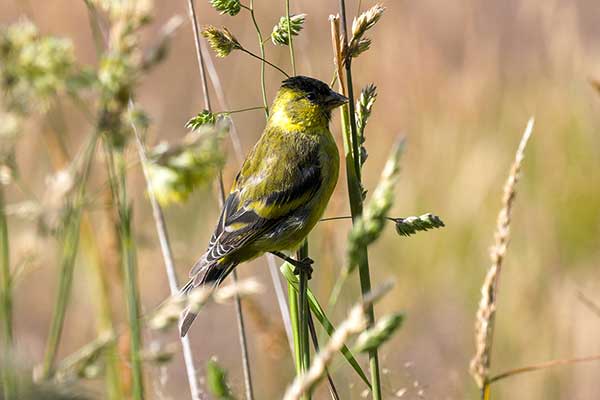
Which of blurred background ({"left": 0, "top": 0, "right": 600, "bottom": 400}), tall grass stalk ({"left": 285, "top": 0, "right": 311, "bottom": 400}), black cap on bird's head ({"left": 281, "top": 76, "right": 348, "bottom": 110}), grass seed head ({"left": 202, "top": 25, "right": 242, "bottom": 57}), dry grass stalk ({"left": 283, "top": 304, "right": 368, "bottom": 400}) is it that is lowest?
blurred background ({"left": 0, "top": 0, "right": 600, "bottom": 400})

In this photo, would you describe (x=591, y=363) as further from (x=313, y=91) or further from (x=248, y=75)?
(x=248, y=75)

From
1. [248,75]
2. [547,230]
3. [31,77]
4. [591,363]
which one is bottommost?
[591,363]

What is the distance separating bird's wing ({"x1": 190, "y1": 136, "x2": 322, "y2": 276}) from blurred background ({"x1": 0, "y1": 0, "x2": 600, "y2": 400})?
0.81 metres

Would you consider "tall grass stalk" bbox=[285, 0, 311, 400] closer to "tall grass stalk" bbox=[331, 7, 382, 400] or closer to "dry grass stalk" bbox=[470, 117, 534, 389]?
"tall grass stalk" bbox=[331, 7, 382, 400]

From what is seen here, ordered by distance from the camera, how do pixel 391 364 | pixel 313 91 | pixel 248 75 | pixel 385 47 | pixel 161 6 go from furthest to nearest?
pixel 161 6
pixel 248 75
pixel 385 47
pixel 391 364
pixel 313 91

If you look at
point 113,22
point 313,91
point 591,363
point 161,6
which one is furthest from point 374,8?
point 161,6

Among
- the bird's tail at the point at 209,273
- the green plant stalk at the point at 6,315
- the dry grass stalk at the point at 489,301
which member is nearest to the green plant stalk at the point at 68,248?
the green plant stalk at the point at 6,315

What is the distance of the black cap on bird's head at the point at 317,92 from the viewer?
3.30m

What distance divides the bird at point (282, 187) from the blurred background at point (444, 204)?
628 mm

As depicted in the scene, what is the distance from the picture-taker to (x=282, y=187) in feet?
10.8

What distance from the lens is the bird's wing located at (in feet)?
10.3

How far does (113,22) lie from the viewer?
1206mm

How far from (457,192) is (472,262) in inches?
19.2

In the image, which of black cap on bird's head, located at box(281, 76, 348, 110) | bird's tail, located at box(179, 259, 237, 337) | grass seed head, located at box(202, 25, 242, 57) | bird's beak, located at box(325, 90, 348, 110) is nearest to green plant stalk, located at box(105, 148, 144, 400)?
grass seed head, located at box(202, 25, 242, 57)
